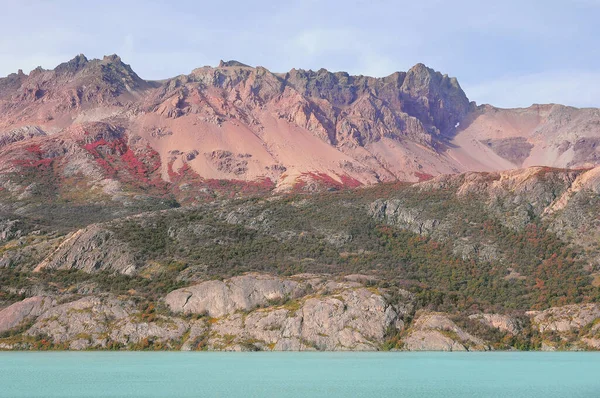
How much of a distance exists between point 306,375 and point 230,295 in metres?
56.1

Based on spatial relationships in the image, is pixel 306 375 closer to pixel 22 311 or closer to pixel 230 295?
pixel 230 295

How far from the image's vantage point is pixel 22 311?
130750 millimetres

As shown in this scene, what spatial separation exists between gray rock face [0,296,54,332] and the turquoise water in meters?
23.6

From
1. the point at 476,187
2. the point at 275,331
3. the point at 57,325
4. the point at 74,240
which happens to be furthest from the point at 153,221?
the point at 476,187

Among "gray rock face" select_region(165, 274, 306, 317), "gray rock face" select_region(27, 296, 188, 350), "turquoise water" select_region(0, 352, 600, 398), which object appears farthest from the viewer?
"gray rock face" select_region(165, 274, 306, 317)

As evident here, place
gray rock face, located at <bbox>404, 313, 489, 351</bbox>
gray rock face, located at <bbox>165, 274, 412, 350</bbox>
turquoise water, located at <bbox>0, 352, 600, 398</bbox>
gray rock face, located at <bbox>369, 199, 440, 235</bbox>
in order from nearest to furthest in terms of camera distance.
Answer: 1. turquoise water, located at <bbox>0, 352, 600, 398</bbox>
2. gray rock face, located at <bbox>404, 313, 489, 351</bbox>
3. gray rock face, located at <bbox>165, 274, 412, 350</bbox>
4. gray rock face, located at <bbox>369, 199, 440, 235</bbox>

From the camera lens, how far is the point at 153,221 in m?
182

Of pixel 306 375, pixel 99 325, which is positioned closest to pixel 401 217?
pixel 99 325

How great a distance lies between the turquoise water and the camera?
65312 millimetres

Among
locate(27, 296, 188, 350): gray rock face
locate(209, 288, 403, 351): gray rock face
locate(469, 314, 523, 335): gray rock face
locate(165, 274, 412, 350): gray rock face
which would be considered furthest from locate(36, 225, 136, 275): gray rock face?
locate(469, 314, 523, 335): gray rock face

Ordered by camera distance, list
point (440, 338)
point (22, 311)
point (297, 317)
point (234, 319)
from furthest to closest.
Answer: point (22, 311), point (234, 319), point (297, 317), point (440, 338)

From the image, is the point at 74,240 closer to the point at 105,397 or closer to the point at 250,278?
the point at 250,278

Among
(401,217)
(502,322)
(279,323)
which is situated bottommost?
(279,323)

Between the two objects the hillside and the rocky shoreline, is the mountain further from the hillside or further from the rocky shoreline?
the hillside
